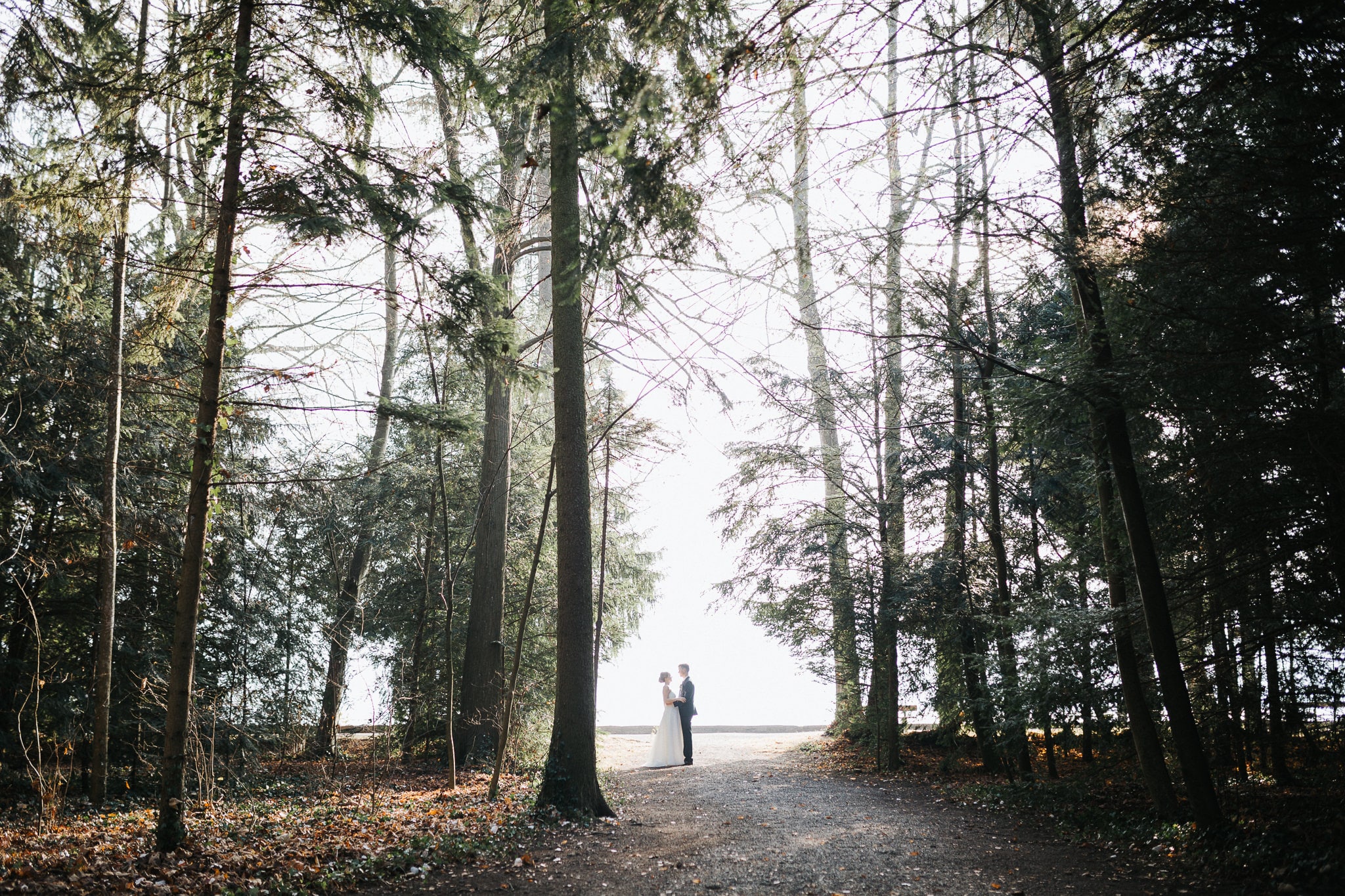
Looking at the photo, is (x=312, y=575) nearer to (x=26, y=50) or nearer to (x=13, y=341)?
(x=13, y=341)

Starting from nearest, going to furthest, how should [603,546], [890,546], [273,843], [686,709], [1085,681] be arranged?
[273,843] < [1085,681] < [603,546] < [890,546] < [686,709]

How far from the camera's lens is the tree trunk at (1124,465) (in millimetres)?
6266

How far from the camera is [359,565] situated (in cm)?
1515

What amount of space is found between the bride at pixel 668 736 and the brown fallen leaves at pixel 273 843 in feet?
14.3

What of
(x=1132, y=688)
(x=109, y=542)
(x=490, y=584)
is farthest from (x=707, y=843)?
(x=109, y=542)

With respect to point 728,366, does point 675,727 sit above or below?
below

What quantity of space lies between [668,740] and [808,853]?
7.29 meters

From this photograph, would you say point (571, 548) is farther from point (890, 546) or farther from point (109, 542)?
point (890, 546)

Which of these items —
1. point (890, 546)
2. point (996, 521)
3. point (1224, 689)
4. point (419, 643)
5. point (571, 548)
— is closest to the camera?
point (1224, 689)

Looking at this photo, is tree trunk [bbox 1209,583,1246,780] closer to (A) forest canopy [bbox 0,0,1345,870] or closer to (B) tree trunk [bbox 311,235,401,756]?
(A) forest canopy [bbox 0,0,1345,870]

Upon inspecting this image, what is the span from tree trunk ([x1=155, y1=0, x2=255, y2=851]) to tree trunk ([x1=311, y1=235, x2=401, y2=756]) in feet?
15.9

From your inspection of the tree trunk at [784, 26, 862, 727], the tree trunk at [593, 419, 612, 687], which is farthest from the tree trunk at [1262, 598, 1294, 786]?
the tree trunk at [593, 419, 612, 687]

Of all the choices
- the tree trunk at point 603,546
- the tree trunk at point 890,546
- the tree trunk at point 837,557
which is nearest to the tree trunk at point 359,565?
the tree trunk at point 603,546

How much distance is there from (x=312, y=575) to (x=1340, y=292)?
14.4 m
